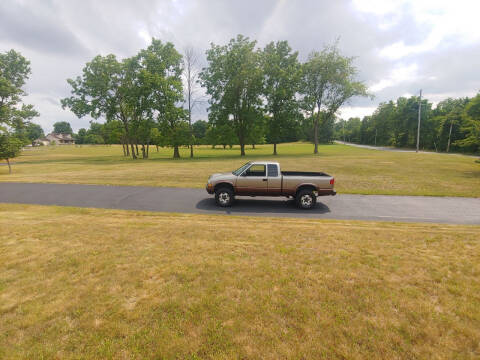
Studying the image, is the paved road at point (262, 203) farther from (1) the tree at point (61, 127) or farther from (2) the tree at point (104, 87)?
(1) the tree at point (61, 127)

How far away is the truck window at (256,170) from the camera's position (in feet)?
31.7

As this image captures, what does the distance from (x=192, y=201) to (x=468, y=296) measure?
904cm

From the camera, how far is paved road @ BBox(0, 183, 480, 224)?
8328mm

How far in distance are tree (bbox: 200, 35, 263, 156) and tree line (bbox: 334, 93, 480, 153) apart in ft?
94.3

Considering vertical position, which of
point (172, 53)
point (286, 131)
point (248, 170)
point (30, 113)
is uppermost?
point (172, 53)

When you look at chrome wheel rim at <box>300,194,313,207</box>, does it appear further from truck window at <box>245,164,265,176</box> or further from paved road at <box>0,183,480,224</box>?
truck window at <box>245,164,265,176</box>

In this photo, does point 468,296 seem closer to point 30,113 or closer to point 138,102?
point 138,102

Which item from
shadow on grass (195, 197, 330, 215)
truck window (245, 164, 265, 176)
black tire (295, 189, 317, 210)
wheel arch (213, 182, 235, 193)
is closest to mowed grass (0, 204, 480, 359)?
shadow on grass (195, 197, 330, 215)

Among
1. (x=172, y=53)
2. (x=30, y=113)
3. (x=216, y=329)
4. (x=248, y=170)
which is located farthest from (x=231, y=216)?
(x=30, y=113)

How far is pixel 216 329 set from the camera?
2.88 meters

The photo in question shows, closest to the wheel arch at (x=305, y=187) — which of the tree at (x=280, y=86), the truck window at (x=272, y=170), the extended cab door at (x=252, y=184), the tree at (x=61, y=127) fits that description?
the truck window at (x=272, y=170)

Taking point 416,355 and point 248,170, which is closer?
point 416,355

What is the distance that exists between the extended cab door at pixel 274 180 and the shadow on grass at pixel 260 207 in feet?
2.20

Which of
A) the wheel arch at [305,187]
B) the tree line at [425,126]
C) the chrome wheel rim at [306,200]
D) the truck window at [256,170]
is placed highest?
the tree line at [425,126]
